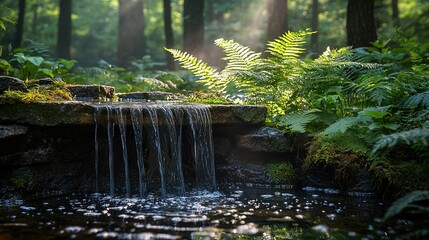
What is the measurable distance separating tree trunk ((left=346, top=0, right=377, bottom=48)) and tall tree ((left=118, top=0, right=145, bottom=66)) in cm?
1055

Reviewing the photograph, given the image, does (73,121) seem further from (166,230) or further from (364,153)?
(364,153)

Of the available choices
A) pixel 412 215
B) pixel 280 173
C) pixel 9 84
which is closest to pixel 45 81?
pixel 9 84

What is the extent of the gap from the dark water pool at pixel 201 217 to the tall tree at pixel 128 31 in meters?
13.2

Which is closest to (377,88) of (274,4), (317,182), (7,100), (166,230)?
(317,182)

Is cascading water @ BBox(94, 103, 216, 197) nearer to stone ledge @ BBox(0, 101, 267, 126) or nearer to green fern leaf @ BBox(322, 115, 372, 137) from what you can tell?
stone ledge @ BBox(0, 101, 267, 126)

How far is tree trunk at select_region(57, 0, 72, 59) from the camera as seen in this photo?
19.2 meters

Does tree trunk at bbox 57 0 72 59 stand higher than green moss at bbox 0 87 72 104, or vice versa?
tree trunk at bbox 57 0 72 59

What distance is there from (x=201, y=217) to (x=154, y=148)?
189 centimetres

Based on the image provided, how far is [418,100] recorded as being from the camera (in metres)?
4.88

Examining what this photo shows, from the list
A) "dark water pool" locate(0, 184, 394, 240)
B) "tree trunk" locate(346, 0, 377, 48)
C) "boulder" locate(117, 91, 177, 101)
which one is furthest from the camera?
"tree trunk" locate(346, 0, 377, 48)

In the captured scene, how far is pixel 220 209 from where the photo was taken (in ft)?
14.5

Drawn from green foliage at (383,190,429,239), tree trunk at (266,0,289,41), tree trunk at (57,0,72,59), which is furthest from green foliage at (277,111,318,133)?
tree trunk at (57,0,72,59)

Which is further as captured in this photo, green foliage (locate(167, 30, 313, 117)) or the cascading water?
green foliage (locate(167, 30, 313, 117))

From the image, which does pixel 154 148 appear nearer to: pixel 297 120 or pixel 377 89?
pixel 297 120
